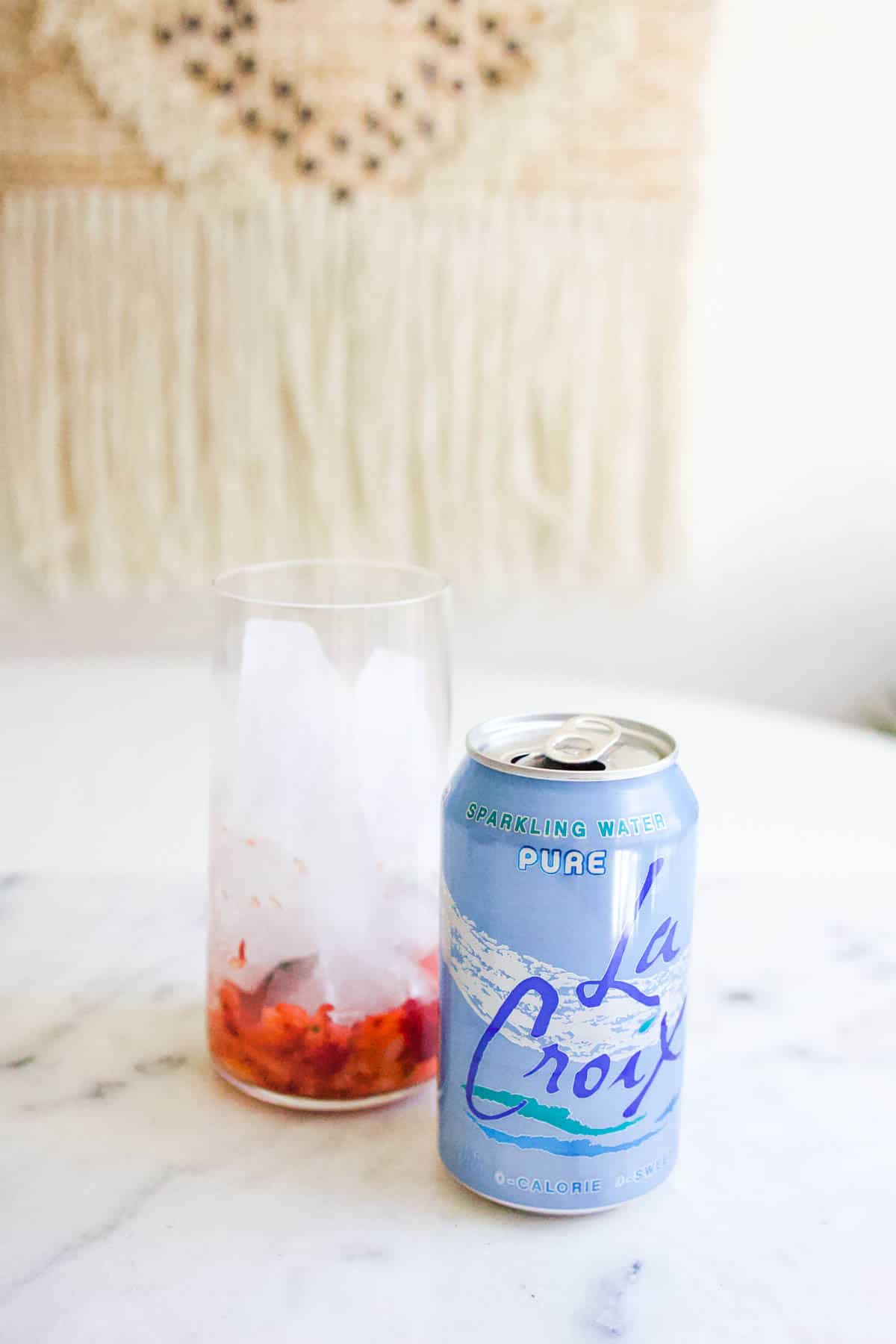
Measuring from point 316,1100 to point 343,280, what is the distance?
1.28 m

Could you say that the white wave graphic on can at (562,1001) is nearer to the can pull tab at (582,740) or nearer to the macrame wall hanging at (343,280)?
the can pull tab at (582,740)

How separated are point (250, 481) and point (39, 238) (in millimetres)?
377

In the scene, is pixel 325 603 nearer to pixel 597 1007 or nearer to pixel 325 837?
pixel 325 837

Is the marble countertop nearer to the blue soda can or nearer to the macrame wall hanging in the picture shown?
the blue soda can

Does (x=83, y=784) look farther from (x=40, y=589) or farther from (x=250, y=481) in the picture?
(x=40, y=589)

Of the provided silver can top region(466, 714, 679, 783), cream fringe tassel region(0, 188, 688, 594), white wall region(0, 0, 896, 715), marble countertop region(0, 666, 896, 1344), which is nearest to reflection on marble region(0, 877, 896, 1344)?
marble countertop region(0, 666, 896, 1344)

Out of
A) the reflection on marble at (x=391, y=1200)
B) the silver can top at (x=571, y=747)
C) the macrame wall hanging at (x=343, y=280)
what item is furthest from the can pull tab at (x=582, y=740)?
the macrame wall hanging at (x=343, y=280)

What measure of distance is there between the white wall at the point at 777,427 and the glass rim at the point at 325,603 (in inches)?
46.4

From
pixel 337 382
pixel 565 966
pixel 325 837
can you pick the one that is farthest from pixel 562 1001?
pixel 337 382

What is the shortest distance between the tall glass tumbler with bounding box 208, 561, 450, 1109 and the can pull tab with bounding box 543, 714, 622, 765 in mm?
76

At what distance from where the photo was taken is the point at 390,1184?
0.50m

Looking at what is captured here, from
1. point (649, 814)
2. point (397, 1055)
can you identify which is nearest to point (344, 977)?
point (397, 1055)

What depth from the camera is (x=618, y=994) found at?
0.46m

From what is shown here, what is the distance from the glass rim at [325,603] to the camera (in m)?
0.53
